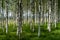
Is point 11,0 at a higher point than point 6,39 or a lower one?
higher

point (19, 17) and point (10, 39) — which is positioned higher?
point (19, 17)

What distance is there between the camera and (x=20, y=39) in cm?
1958

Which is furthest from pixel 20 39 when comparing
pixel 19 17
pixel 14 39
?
pixel 19 17

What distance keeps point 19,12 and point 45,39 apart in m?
4.87

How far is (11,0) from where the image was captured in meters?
44.9

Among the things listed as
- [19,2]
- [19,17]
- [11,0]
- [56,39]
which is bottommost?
[56,39]

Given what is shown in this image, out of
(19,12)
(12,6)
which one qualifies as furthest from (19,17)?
(12,6)

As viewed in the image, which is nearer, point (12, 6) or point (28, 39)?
point (28, 39)

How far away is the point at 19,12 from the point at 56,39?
19.4 feet

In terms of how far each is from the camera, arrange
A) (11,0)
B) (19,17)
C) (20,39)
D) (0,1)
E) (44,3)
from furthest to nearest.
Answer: (44,3)
(11,0)
(0,1)
(19,17)
(20,39)

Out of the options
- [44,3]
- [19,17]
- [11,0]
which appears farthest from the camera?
[44,3]

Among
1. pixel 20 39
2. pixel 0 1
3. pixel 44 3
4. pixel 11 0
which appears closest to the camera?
pixel 20 39

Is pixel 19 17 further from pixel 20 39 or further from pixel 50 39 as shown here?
pixel 50 39

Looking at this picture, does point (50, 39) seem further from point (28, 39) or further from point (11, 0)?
point (11, 0)
